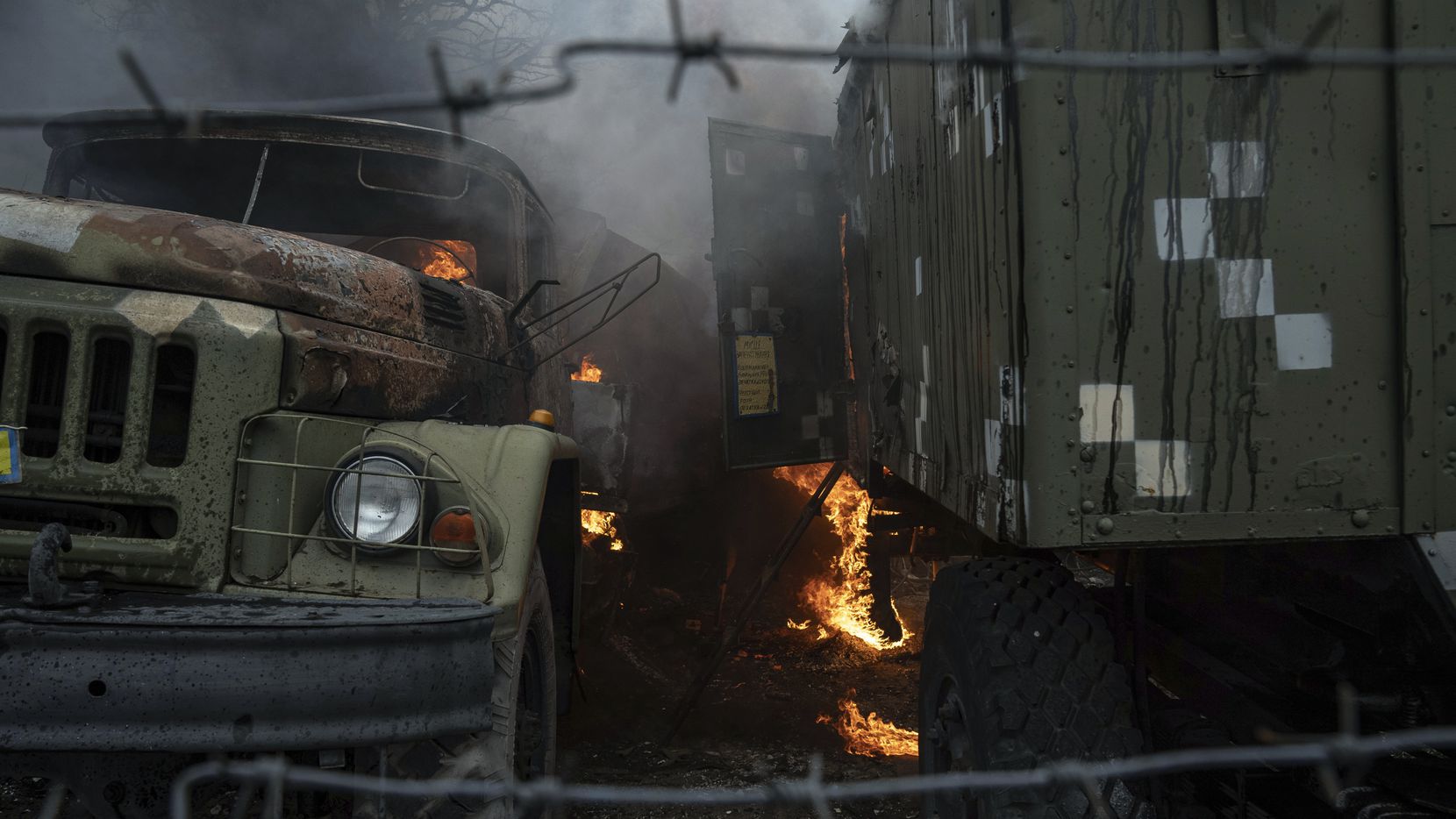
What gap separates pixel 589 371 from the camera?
729 cm

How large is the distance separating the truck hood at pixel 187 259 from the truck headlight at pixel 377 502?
2.13 feet

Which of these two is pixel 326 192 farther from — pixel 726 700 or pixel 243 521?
pixel 726 700

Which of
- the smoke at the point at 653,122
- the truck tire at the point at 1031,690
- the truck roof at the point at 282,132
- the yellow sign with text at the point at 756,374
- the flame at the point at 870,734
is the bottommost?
the flame at the point at 870,734

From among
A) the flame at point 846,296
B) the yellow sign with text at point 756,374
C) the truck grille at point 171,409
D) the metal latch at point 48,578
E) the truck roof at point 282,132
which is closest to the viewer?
the metal latch at point 48,578

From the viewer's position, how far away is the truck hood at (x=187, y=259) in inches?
94.7

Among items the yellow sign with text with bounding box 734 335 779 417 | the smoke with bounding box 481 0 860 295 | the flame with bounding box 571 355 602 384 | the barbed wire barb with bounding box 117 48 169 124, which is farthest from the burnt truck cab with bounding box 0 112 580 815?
the smoke with bounding box 481 0 860 295

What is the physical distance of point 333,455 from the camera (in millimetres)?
2607

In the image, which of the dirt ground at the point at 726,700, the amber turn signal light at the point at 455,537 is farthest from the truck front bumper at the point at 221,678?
the dirt ground at the point at 726,700

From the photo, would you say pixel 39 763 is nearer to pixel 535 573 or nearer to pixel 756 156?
pixel 535 573

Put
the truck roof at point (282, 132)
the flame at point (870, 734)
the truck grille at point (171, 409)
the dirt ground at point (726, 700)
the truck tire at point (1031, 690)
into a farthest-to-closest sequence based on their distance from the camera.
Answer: the flame at point (870, 734), the dirt ground at point (726, 700), the truck roof at point (282, 132), the truck grille at point (171, 409), the truck tire at point (1031, 690)

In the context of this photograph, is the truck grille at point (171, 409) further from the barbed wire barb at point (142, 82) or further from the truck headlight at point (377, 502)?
the barbed wire barb at point (142, 82)

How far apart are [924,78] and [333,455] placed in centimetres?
250

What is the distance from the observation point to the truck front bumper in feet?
5.95

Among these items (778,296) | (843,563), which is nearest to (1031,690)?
(778,296)
